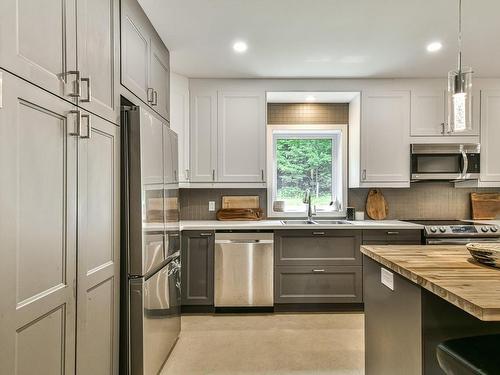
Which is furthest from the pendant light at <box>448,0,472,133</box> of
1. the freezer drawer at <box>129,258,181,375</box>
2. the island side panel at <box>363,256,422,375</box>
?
the freezer drawer at <box>129,258,181,375</box>

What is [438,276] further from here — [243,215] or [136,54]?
[243,215]

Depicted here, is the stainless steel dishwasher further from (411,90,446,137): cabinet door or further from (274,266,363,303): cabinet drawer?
(411,90,446,137): cabinet door

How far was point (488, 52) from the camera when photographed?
119 inches

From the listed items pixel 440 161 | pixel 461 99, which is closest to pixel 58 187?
pixel 461 99

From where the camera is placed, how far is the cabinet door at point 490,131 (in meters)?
3.62

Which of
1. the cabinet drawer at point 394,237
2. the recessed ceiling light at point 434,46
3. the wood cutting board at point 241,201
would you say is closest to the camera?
the recessed ceiling light at point 434,46

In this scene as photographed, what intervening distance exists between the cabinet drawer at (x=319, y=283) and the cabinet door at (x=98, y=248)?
1.90m

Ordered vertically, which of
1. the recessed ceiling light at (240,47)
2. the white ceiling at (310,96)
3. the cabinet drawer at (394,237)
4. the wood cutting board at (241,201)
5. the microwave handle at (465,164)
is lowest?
the cabinet drawer at (394,237)

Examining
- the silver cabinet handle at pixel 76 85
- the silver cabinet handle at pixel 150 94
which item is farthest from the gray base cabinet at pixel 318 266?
the silver cabinet handle at pixel 76 85

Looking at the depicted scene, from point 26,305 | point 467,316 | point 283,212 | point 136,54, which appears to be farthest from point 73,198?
point 283,212

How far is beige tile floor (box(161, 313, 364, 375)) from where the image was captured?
→ 237cm

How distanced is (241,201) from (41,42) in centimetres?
294

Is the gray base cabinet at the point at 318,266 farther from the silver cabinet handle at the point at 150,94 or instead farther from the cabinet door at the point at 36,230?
the cabinet door at the point at 36,230

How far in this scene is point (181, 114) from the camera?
3508 millimetres
